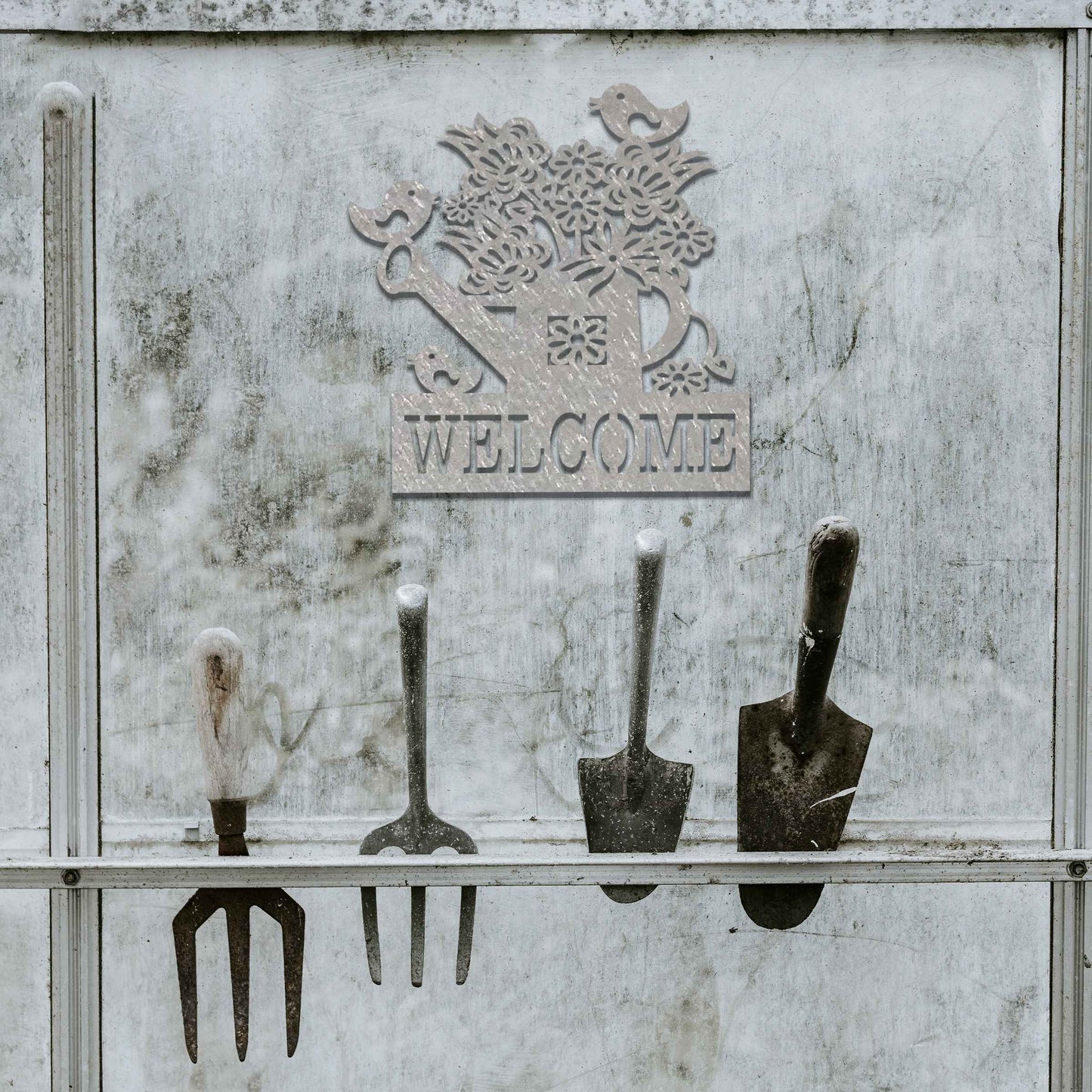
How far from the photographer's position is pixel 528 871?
903 mm

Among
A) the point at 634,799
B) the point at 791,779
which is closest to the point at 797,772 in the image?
the point at 791,779

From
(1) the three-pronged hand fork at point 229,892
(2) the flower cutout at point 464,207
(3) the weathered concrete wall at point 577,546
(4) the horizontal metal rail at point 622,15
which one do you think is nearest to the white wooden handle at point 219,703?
(1) the three-pronged hand fork at point 229,892

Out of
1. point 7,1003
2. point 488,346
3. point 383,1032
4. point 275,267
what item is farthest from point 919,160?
point 7,1003

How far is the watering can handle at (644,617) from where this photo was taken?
2.79 feet

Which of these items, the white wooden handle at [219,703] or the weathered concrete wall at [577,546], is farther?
the weathered concrete wall at [577,546]

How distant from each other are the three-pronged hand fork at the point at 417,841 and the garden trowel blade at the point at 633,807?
12 cm

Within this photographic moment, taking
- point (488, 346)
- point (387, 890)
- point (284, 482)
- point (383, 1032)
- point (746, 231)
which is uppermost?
point (746, 231)

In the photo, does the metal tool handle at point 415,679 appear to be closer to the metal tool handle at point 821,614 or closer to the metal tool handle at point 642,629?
the metal tool handle at point 642,629

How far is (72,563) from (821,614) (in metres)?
0.71

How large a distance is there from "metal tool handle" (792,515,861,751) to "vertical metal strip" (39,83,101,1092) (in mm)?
683

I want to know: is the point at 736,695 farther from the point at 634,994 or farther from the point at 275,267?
the point at 275,267

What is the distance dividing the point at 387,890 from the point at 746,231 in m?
0.75

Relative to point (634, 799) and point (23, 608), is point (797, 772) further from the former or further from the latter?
point (23, 608)

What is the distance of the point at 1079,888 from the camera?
100 centimetres
